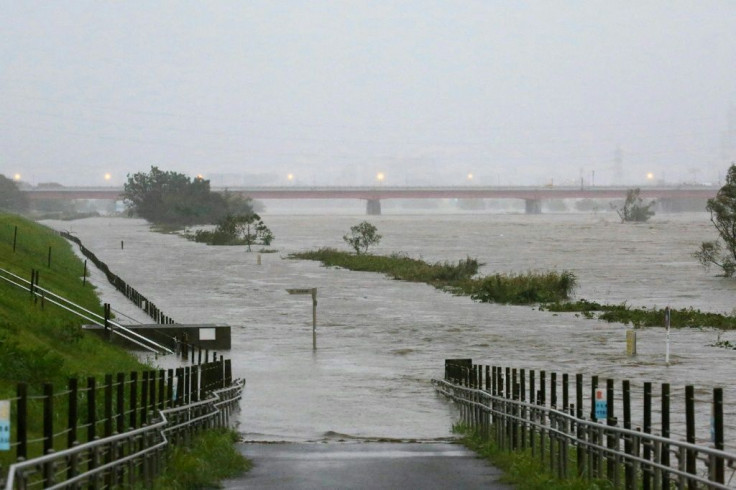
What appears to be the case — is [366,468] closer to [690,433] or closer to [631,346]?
[690,433]

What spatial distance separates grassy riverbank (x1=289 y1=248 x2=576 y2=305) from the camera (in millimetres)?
64938

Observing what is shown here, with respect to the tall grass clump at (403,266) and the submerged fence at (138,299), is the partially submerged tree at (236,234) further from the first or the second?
the submerged fence at (138,299)

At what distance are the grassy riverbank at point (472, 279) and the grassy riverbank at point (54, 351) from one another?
20.9 metres

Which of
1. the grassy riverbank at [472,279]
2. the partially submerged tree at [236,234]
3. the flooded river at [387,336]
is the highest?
the partially submerged tree at [236,234]

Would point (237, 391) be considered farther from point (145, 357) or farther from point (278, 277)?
point (278, 277)

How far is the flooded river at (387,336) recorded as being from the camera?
28.9 meters

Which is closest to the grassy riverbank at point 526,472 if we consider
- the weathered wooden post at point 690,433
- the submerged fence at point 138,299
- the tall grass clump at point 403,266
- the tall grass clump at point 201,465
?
the weathered wooden post at point 690,433

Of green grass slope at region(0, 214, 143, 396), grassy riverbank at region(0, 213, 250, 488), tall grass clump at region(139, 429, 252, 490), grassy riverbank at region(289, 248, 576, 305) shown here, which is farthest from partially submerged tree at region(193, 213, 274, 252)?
tall grass clump at region(139, 429, 252, 490)

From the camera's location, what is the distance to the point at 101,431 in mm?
17078

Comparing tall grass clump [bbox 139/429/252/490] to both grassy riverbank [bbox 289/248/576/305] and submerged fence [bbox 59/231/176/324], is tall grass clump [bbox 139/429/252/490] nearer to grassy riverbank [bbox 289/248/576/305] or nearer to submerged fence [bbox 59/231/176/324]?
submerged fence [bbox 59/231/176/324]

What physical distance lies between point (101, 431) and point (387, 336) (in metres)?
31.6

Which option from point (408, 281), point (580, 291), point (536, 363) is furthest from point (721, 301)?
point (536, 363)

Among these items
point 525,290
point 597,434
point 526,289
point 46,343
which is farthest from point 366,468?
point 526,289

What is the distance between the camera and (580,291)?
240ft
